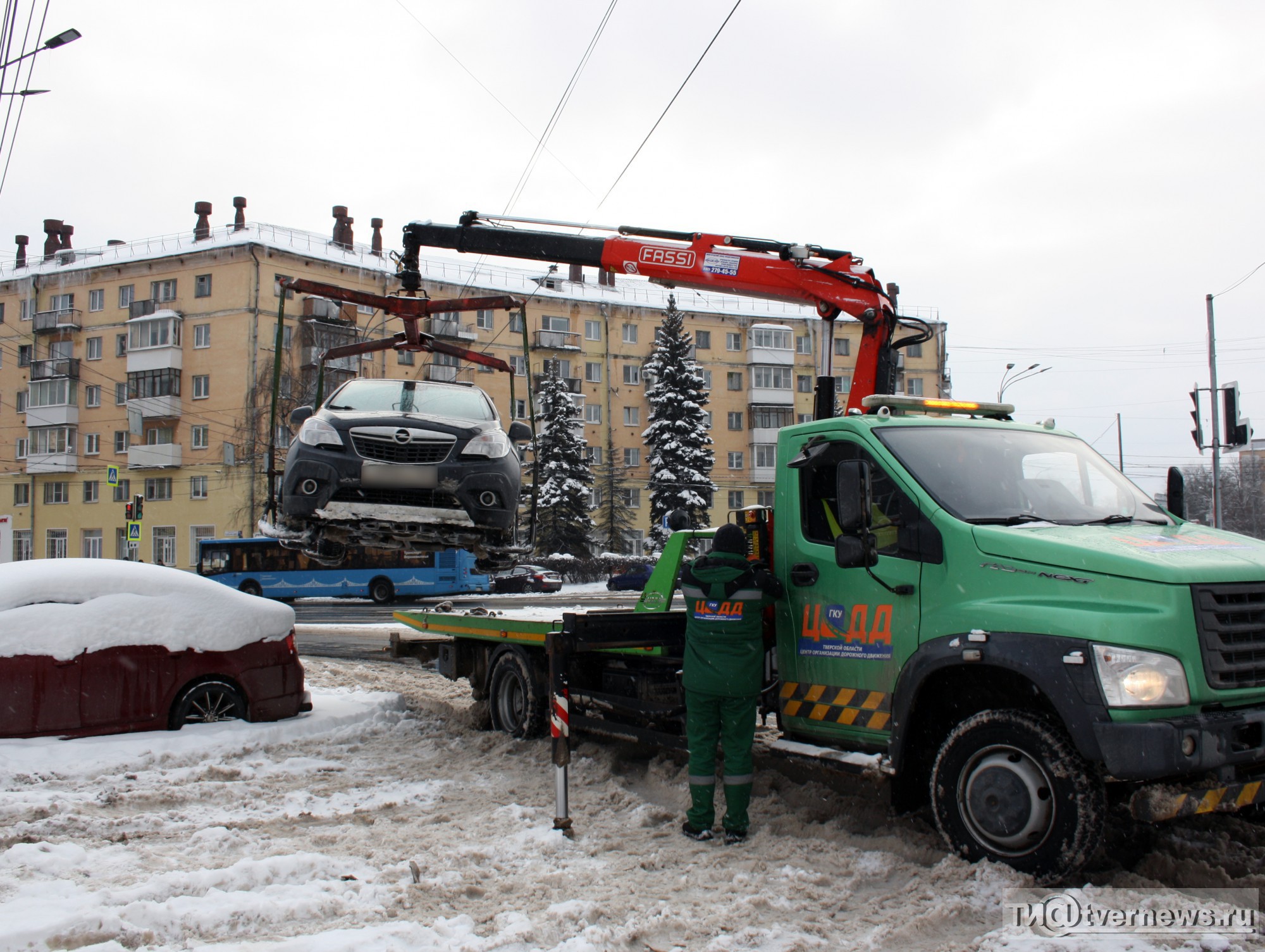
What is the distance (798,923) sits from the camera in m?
4.34

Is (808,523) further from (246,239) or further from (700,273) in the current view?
(246,239)

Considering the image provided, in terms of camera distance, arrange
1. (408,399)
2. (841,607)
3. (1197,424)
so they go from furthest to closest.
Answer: (1197,424)
(408,399)
(841,607)

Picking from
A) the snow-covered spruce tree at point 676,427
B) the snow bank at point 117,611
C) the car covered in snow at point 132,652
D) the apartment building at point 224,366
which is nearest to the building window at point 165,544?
the apartment building at point 224,366

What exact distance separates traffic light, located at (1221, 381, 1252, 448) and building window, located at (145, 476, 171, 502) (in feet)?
163

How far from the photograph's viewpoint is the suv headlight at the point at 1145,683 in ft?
13.9

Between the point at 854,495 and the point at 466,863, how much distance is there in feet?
9.15

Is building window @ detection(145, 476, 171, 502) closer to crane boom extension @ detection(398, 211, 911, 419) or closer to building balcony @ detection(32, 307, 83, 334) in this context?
building balcony @ detection(32, 307, 83, 334)

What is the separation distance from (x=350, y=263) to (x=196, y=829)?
47.2 meters

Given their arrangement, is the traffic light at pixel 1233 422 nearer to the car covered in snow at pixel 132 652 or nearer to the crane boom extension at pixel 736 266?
the crane boom extension at pixel 736 266

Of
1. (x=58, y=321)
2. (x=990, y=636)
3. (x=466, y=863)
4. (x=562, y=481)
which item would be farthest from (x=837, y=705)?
(x=58, y=321)

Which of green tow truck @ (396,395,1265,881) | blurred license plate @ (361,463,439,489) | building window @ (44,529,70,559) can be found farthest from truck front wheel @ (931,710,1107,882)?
building window @ (44,529,70,559)

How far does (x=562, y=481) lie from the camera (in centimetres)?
4544

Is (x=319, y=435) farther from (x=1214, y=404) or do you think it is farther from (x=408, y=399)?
(x=1214, y=404)

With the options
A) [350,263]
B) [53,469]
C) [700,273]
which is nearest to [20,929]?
[700,273]
